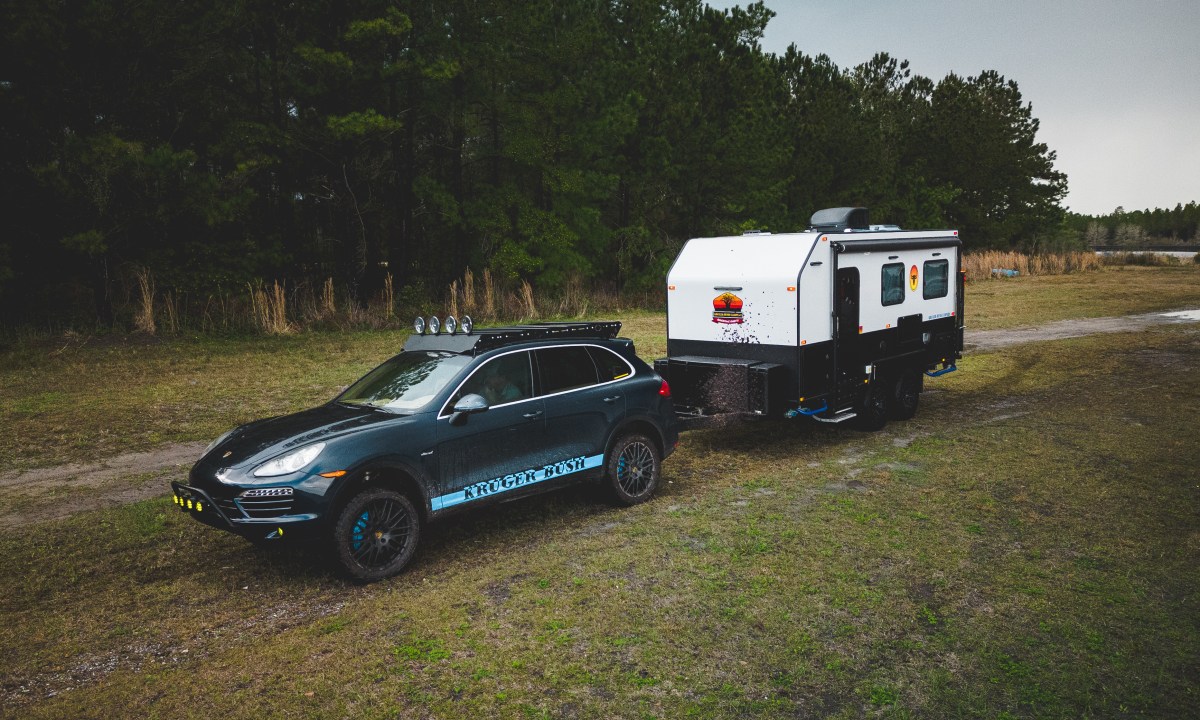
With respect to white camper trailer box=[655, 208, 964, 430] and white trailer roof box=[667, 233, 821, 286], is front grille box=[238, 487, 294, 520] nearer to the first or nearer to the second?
white camper trailer box=[655, 208, 964, 430]

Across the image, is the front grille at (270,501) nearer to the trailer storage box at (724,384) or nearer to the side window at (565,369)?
the side window at (565,369)

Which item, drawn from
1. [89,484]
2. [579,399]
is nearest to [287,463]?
[579,399]

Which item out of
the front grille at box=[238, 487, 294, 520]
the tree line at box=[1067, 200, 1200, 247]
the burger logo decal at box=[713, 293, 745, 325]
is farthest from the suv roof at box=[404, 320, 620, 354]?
the tree line at box=[1067, 200, 1200, 247]

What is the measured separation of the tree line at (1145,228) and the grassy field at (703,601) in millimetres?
94855

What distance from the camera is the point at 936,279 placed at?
12531 millimetres

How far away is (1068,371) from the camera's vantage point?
15.4 m

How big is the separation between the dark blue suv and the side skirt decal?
1 cm

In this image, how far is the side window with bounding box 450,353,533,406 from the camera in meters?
6.78

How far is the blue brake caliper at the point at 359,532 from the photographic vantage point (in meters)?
5.86

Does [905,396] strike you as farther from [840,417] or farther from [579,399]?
[579,399]

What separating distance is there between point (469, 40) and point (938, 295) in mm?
19463

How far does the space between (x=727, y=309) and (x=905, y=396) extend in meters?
3.41

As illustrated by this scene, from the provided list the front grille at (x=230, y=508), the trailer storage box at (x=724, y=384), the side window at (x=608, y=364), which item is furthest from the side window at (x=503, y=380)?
the trailer storage box at (x=724, y=384)

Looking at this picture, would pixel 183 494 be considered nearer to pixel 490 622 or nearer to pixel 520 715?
pixel 490 622
